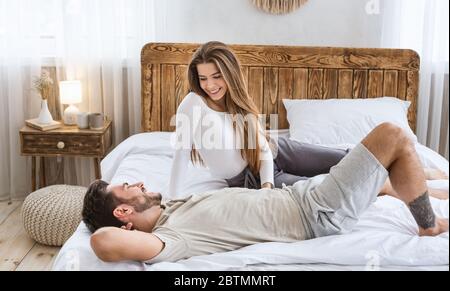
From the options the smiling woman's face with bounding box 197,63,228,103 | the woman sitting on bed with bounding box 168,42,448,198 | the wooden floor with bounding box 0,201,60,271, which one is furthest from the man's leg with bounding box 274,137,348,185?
the wooden floor with bounding box 0,201,60,271

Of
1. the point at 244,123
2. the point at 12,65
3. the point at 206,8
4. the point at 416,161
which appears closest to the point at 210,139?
the point at 244,123

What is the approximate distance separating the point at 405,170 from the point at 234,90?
2.39 feet

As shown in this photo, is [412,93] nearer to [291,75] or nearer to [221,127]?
[291,75]

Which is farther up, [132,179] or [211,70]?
[211,70]

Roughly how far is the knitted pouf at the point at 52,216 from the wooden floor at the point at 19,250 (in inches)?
2.3

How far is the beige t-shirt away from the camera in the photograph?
1.64m

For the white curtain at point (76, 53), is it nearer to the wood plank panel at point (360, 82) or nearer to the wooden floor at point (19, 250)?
the wooden floor at point (19, 250)

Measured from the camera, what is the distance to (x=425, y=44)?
9.16 feet

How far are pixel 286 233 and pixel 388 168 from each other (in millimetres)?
337

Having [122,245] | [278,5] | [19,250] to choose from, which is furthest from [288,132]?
[122,245]

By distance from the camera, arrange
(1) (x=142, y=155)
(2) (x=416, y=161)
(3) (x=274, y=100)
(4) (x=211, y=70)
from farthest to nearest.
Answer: (3) (x=274, y=100) < (1) (x=142, y=155) < (4) (x=211, y=70) < (2) (x=416, y=161)

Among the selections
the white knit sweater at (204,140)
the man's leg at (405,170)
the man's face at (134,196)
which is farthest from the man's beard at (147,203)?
the man's leg at (405,170)

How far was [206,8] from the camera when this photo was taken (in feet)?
10.7

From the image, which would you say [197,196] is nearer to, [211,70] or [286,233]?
[286,233]
